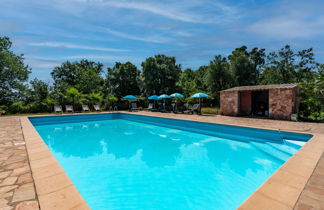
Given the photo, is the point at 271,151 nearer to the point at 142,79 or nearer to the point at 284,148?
the point at 284,148

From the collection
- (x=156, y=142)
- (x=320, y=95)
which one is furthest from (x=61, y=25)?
(x=320, y=95)

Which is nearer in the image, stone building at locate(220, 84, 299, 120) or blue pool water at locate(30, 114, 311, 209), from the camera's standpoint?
blue pool water at locate(30, 114, 311, 209)

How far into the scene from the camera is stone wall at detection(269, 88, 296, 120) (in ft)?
32.9

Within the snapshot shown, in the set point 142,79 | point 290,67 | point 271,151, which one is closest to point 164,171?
point 271,151

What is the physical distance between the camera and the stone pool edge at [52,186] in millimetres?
1980

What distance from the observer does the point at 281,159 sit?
17.5 feet

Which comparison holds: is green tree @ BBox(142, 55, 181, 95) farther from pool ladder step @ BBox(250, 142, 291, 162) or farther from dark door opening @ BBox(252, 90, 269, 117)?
pool ladder step @ BBox(250, 142, 291, 162)

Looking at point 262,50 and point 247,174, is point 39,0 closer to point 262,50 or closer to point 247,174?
point 247,174

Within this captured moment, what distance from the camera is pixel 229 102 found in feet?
42.6

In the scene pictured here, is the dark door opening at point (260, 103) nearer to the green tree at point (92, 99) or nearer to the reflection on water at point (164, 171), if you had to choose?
the reflection on water at point (164, 171)

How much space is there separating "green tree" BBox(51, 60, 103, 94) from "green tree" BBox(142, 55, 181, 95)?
20.4 ft

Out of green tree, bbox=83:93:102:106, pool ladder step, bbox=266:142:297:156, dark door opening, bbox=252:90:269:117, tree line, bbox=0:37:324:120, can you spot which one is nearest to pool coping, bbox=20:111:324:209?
pool ladder step, bbox=266:142:297:156

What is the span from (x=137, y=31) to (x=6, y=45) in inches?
627

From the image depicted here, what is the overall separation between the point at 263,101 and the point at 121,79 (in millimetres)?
15229
